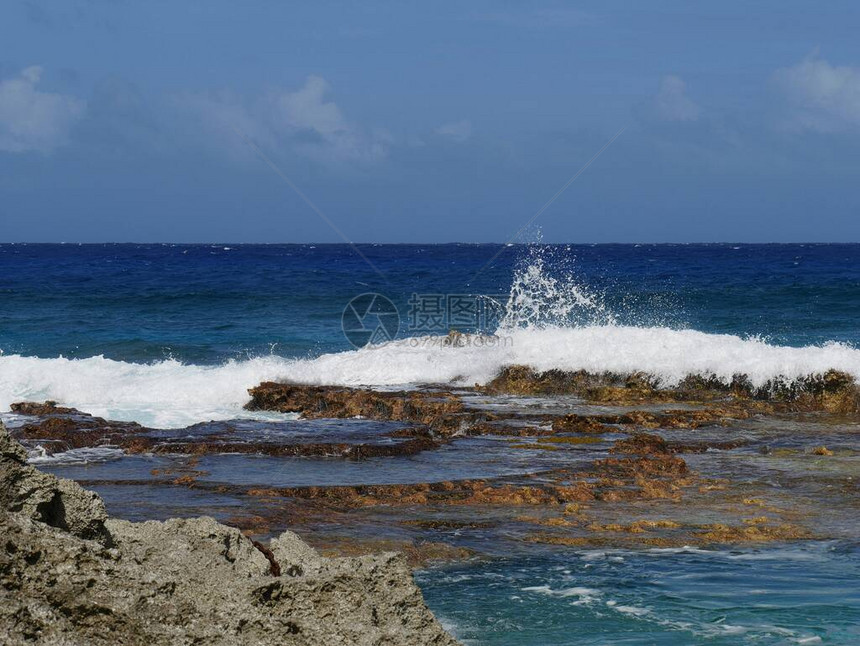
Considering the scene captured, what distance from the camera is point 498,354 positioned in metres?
17.0

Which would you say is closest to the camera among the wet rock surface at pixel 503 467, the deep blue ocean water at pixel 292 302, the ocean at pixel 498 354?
the ocean at pixel 498 354

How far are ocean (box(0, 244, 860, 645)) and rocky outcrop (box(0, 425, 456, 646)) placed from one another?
1.82 metres

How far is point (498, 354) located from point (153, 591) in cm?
1399

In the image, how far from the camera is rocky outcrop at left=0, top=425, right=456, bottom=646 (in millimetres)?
2986

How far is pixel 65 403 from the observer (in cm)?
1736

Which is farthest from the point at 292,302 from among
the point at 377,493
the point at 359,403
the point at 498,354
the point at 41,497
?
the point at 41,497

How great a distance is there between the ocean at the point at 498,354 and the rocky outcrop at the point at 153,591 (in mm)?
1819

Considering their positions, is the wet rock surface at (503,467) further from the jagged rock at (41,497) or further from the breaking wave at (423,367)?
the jagged rock at (41,497)

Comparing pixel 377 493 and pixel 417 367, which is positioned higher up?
pixel 417 367

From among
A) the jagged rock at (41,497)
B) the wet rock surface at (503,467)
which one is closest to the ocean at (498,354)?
the wet rock surface at (503,467)

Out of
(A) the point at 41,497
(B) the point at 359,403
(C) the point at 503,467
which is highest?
(A) the point at 41,497

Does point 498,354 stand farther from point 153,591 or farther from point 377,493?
point 153,591

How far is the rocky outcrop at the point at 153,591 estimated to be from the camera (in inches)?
118

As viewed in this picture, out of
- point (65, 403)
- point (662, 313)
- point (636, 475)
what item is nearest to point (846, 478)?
point (636, 475)
